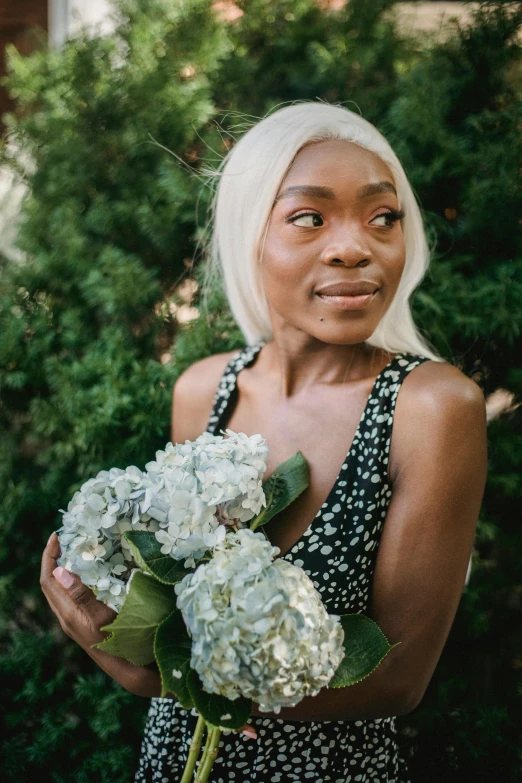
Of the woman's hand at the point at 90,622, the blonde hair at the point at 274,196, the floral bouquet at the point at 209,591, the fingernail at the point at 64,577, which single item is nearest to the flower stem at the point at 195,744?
the floral bouquet at the point at 209,591

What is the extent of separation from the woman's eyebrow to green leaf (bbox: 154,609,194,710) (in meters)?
0.99

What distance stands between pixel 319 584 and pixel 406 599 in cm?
22

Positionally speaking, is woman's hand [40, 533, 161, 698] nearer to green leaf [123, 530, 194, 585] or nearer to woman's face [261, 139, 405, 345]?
green leaf [123, 530, 194, 585]

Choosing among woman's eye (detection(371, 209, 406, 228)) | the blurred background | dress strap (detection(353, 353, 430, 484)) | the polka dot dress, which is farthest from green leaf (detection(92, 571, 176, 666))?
the blurred background

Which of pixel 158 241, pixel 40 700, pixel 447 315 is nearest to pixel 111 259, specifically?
pixel 158 241

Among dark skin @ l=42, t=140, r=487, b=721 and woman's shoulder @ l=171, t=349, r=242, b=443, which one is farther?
woman's shoulder @ l=171, t=349, r=242, b=443

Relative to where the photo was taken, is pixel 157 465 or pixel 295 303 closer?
pixel 157 465

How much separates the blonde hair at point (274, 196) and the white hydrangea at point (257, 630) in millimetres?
901

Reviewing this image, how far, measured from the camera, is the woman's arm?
4.47 feet

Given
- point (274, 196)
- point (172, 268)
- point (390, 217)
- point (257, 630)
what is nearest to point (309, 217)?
point (274, 196)

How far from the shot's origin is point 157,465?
127cm

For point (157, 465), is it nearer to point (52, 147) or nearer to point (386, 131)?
point (386, 131)

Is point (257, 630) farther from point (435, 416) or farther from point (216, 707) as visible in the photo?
point (435, 416)

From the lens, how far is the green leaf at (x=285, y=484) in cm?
138
